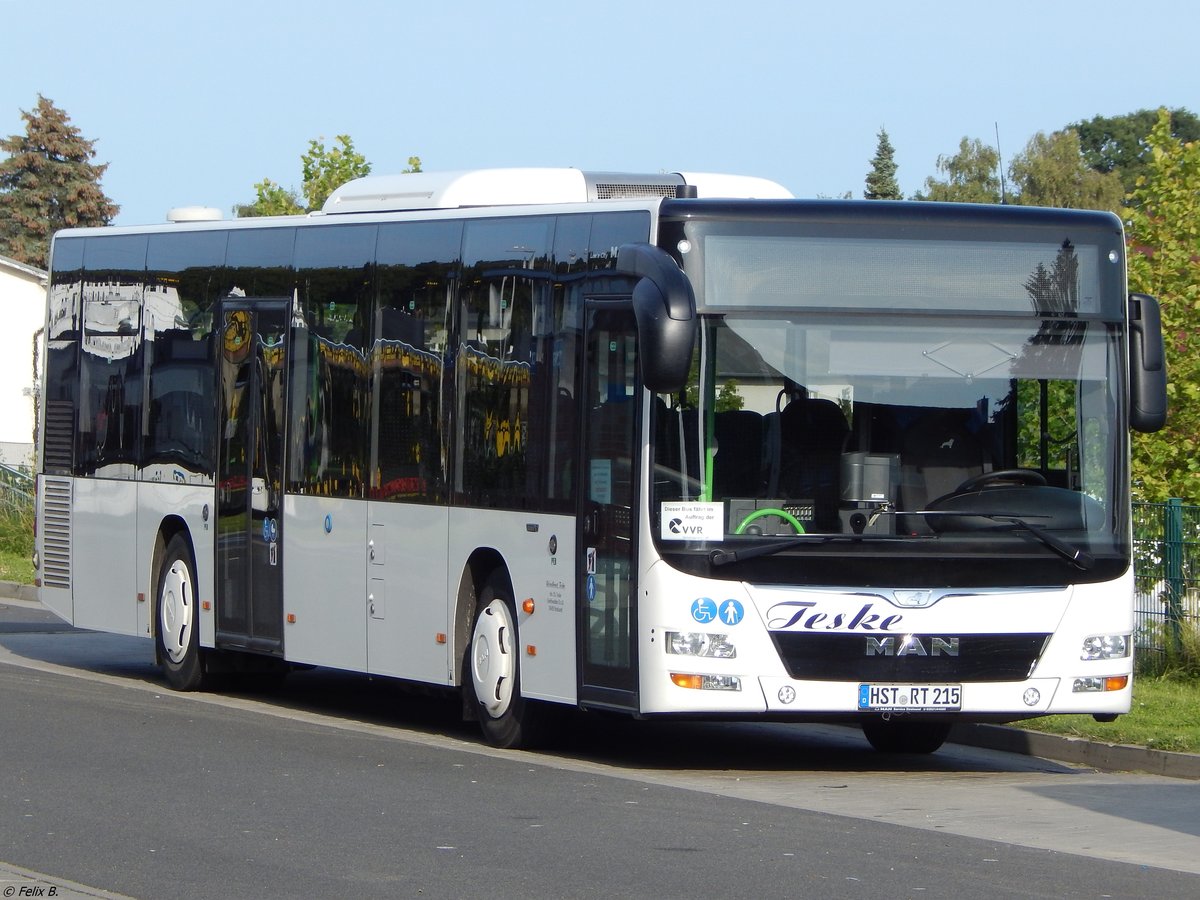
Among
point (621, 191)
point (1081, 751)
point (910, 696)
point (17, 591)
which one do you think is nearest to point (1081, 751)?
point (1081, 751)

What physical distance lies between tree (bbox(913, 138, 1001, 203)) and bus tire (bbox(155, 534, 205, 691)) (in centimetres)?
8393

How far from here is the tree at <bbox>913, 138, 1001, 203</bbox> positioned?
99375 mm

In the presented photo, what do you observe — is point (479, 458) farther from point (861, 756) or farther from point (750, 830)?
point (750, 830)

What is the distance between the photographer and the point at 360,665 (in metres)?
15.2

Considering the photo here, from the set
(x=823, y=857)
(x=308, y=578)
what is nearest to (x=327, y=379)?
(x=308, y=578)

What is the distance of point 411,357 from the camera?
1469cm

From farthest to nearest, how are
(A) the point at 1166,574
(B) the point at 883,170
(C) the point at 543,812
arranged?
1. (B) the point at 883,170
2. (A) the point at 1166,574
3. (C) the point at 543,812

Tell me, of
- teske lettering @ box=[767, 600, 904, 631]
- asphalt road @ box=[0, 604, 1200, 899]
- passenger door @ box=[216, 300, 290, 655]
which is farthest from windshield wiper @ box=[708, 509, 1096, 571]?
passenger door @ box=[216, 300, 290, 655]

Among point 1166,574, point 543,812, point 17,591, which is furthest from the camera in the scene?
point 17,591

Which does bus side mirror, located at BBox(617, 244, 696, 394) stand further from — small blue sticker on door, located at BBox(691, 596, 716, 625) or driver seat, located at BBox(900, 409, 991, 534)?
driver seat, located at BBox(900, 409, 991, 534)

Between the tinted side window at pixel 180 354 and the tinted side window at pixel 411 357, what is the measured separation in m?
2.39

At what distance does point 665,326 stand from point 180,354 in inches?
273

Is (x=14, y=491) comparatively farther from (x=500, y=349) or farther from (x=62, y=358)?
(x=500, y=349)

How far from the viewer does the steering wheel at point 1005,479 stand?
1247cm
